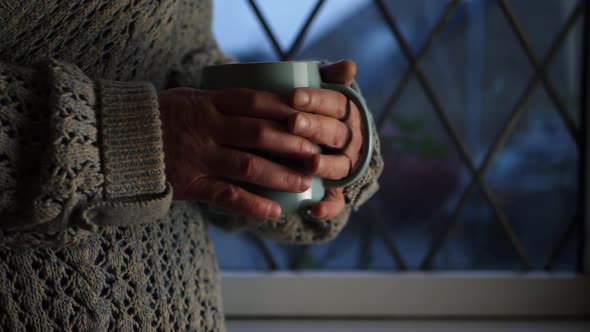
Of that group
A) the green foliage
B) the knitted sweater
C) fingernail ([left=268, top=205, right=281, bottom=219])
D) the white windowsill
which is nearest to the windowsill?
the white windowsill

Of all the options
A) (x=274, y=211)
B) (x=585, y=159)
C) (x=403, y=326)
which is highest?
(x=274, y=211)

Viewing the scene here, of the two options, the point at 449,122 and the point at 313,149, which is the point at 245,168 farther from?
the point at 449,122

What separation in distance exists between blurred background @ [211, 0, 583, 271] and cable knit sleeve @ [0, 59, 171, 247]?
48 cm

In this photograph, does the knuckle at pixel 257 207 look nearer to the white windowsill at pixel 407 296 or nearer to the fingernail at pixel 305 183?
the fingernail at pixel 305 183

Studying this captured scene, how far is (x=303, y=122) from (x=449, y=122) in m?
0.52

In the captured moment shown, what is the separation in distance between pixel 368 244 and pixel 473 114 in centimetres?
25

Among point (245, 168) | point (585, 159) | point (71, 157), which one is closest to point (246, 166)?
point (245, 168)

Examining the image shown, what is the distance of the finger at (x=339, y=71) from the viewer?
41cm

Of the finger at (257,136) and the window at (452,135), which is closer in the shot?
Result: the finger at (257,136)

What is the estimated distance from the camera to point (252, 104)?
0.36 m

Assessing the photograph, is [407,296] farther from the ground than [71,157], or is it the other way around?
[71,157]

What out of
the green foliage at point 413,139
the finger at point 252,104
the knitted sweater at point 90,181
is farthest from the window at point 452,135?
the finger at point 252,104

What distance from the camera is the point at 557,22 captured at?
32.8 inches

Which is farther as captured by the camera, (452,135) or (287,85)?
(452,135)
